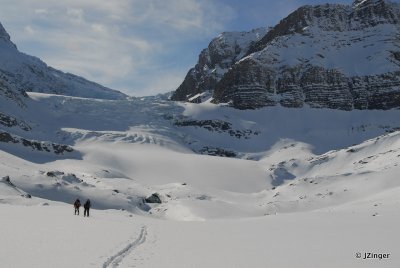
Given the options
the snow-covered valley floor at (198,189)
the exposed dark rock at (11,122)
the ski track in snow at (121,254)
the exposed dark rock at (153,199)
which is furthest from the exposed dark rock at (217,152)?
the ski track in snow at (121,254)

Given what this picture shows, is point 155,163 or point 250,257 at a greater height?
point 155,163

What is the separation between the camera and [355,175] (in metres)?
89.2

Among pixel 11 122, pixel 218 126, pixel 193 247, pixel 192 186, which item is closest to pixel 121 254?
pixel 193 247

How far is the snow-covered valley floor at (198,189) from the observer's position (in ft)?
64.1

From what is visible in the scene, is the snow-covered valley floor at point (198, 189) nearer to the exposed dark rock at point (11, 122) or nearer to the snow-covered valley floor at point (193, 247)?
the snow-covered valley floor at point (193, 247)

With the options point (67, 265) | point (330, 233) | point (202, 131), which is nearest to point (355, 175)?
point (330, 233)

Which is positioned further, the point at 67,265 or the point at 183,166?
the point at 183,166

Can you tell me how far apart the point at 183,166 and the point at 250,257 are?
106 m

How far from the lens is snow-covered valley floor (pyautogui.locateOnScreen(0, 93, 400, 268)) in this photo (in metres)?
19.5

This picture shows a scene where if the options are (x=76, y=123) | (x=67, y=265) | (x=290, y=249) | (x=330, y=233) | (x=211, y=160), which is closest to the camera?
(x=67, y=265)

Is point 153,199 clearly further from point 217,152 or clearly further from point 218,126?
point 218,126

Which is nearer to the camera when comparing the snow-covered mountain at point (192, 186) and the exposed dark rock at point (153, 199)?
the snow-covered mountain at point (192, 186)

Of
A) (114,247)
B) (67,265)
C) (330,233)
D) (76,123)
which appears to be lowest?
(67,265)

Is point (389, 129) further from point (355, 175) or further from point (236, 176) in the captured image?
point (355, 175)
